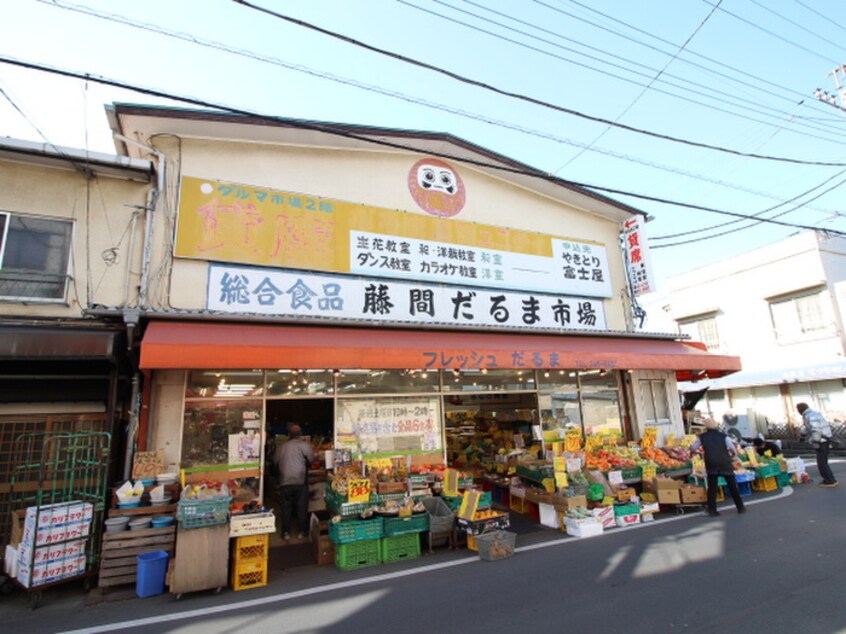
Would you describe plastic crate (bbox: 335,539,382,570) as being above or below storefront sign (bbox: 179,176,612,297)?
below

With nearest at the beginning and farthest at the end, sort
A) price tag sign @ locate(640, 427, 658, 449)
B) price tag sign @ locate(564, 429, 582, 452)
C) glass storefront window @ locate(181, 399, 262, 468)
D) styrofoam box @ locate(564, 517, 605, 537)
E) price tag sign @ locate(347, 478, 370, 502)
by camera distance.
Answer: price tag sign @ locate(347, 478, 370, 502)
styrofoam box @ locate(564, 517, 605, 537)
glass storefront window @ locate(181, 399, 262, 468)
price tag sign @ locate(564, 429, 582, 452)
price tag sign @ locate(640, 427, 658, 449)

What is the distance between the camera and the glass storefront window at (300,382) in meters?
8.82

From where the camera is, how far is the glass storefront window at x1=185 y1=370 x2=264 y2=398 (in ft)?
27.0

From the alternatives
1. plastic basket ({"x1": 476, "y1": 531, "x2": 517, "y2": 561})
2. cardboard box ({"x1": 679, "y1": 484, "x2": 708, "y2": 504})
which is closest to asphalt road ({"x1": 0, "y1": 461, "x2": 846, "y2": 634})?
plastic basket ({"x1": 476, "y1": 531, "x2": 517, "y2": 561})

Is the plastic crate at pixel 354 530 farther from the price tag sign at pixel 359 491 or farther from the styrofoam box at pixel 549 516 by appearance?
the styrofoam box at pixel 549 516

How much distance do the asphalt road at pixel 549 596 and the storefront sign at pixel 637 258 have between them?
7.02 m

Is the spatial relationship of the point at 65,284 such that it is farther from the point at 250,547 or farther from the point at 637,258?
the point at 637,258

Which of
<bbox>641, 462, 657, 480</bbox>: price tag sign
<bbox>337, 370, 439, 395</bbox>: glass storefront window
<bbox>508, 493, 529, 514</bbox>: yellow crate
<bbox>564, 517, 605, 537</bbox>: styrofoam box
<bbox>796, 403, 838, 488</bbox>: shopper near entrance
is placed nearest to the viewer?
<bbox>564, 517, 605, 537</bbox>: styrofoam box

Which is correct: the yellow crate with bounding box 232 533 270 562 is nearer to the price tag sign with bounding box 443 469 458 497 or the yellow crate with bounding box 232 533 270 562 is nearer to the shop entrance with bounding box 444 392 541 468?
the price tag sign with bounding box 443 469 458 497

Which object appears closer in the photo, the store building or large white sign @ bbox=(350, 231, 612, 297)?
the store building

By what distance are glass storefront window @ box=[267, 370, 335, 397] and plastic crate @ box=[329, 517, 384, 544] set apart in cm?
286

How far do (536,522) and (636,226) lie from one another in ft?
30.0

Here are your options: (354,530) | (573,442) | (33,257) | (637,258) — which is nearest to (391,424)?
(354,530)

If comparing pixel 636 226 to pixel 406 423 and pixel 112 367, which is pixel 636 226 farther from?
pixel 112 367
